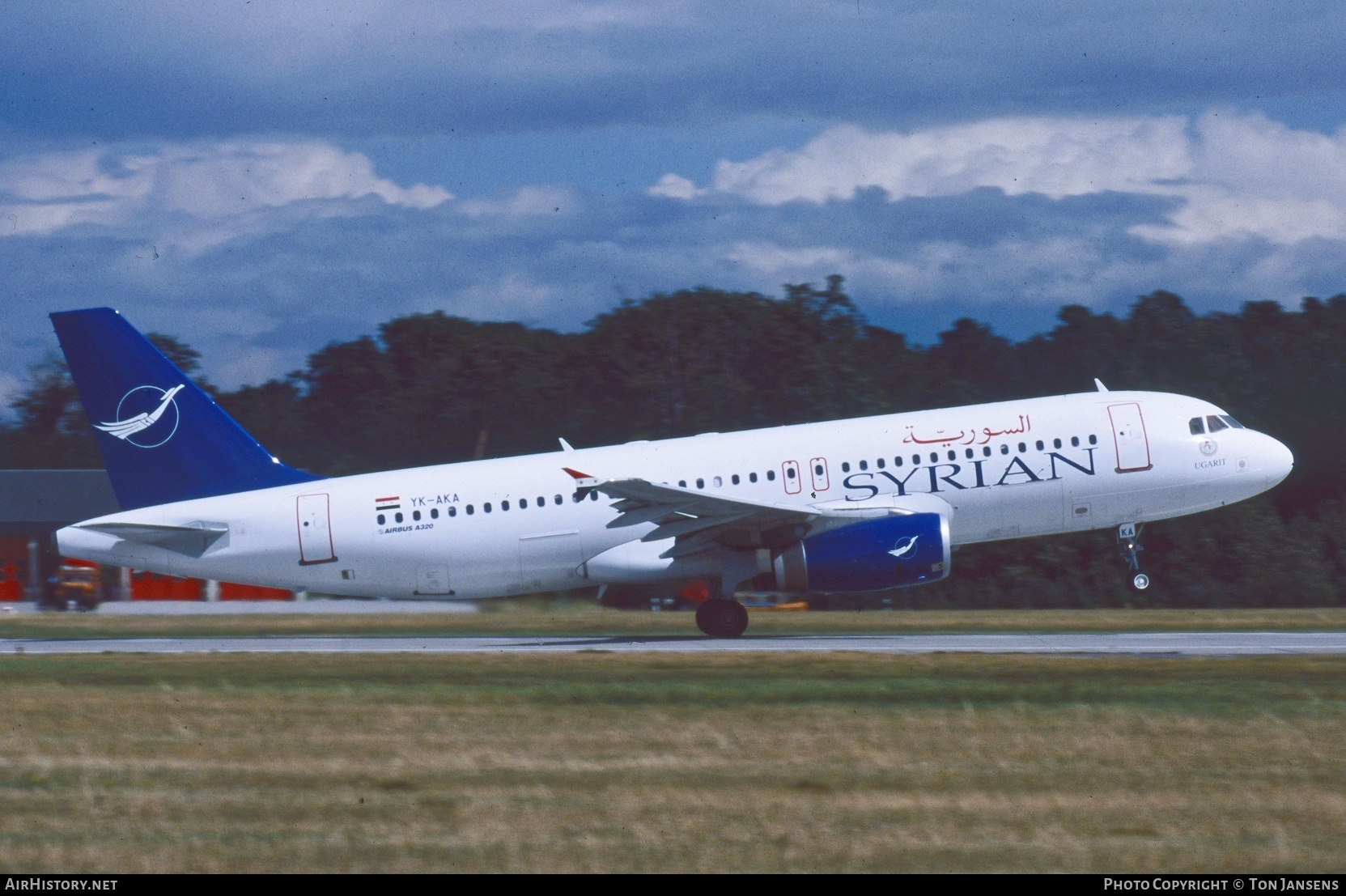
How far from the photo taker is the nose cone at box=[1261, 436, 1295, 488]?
28.0 meters

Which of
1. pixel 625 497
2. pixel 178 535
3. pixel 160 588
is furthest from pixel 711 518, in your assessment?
pixel 160 588

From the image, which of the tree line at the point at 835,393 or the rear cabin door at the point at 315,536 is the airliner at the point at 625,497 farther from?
the tree line at the point at 835,393

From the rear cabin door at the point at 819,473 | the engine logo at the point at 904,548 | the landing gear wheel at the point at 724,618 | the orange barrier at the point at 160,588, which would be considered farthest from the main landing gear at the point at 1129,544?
the orange barrier at the point at 160,588

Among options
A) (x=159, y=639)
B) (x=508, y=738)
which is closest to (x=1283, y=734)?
(x=508, y=738)

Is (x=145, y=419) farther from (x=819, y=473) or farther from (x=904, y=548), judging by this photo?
(x=904, y=548)

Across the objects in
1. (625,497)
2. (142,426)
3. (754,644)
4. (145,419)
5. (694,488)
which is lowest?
(754,644)

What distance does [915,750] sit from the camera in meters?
13.6

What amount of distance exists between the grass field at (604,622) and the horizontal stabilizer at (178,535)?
3807 mm

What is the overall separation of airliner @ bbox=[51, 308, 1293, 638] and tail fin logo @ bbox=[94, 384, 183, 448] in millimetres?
32

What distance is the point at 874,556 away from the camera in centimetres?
2538

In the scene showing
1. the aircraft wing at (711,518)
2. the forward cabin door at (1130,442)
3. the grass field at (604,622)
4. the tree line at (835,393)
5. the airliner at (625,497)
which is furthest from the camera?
the tree line at (835,393)

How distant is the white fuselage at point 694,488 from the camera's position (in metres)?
26.7

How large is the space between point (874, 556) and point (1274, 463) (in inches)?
325
